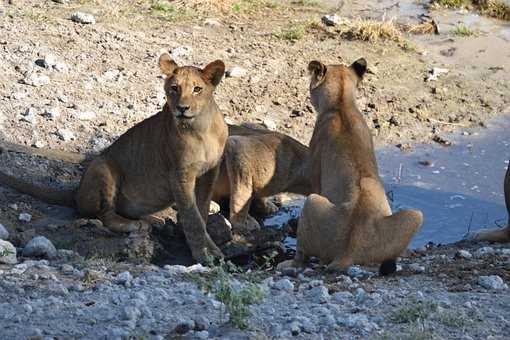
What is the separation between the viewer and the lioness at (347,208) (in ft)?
29.5

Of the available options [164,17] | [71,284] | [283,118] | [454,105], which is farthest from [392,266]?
[164,17]

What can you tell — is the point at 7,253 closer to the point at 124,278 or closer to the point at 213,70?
the point at 124,278

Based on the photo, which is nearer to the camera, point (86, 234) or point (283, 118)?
point (86, 234)

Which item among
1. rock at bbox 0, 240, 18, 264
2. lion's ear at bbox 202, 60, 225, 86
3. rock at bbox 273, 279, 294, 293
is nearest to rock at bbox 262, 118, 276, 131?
lion's ear at bbox 202, 60, 225, 86

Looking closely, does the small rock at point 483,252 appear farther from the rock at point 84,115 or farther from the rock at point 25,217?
the rock at point 84,115

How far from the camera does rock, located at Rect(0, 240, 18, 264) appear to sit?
8.80 meters

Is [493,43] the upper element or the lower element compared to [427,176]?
Answer: upper

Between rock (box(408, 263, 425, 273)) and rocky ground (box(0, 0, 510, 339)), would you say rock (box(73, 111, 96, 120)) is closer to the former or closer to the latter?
rocky ground (box(0, 0, 510, 339))

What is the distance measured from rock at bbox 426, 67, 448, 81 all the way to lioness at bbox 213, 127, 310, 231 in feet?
11.8

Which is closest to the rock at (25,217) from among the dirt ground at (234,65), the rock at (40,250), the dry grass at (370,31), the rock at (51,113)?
the dirt ground at (234,65)

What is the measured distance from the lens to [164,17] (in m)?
15.3

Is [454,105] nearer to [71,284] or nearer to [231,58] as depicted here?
[231,58]

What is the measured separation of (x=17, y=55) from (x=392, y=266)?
20.0 feet

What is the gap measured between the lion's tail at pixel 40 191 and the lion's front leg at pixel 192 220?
4.08ft
